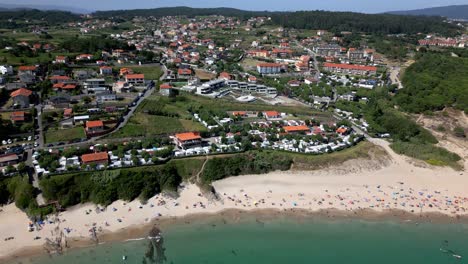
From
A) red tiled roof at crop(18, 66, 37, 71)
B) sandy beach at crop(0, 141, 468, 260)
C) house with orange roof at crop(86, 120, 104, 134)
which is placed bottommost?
sandy beach at crop(0, 141, 468, 260)

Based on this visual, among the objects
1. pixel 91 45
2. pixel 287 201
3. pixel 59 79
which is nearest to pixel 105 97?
pixel 59 79

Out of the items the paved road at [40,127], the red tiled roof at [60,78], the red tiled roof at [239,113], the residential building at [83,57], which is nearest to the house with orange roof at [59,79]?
the red tiled roof at [60,78]

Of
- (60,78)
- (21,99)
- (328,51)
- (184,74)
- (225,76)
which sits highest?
(328,51)

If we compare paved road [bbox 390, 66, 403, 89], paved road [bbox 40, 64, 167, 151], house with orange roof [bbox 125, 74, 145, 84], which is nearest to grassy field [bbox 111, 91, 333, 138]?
paved road [bbox 40, 64, 167, 151]

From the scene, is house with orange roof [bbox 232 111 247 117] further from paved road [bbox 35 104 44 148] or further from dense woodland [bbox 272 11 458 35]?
dense woodland [bbox 272 11 458 35]

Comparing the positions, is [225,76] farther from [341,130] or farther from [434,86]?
[434,86]

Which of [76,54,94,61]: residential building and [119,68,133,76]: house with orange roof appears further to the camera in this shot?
[76,54,94,61]: residential building
